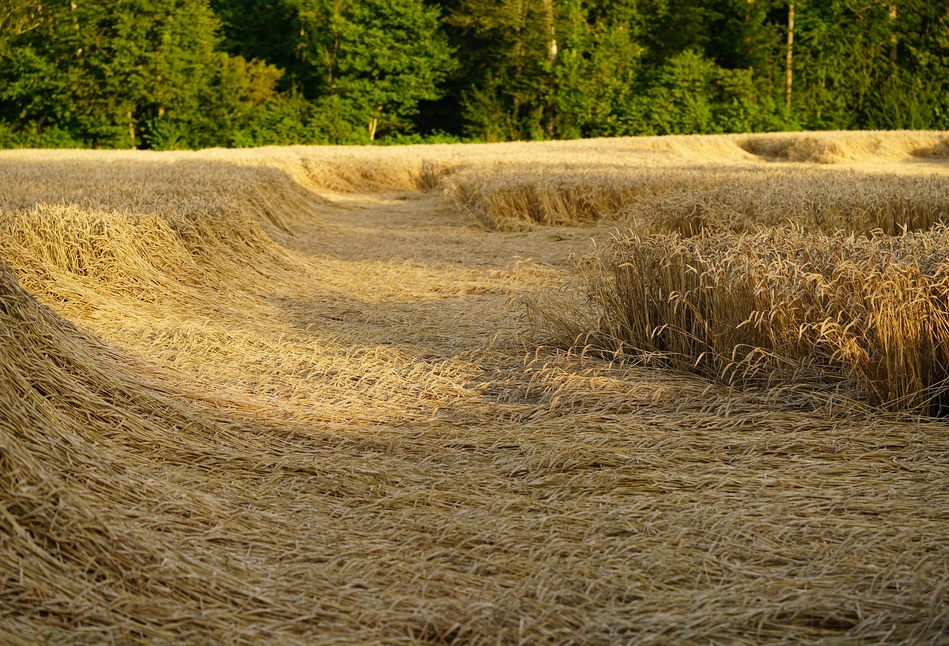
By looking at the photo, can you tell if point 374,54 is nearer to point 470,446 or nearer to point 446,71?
point 446,71

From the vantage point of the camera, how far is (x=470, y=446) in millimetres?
3057

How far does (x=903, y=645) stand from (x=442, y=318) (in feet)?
11.4

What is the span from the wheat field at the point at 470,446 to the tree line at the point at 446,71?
60.9 ft

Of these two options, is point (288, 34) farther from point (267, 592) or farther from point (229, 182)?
point (267, 592)

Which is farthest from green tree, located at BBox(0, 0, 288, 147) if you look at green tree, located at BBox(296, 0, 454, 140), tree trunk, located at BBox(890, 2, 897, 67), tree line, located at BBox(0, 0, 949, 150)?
tree trunk, located at BBox(890, 2, 897, 67)

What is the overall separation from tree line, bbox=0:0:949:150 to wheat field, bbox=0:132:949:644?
18567 millimetres

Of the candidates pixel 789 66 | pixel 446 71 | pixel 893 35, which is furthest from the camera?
pixel 446 71

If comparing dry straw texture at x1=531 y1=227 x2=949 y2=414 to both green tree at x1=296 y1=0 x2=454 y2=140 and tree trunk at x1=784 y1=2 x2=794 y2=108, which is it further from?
tree trunk at x1=784 y1=2 x2=794 y2=108

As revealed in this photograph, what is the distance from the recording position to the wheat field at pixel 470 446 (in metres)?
1.97

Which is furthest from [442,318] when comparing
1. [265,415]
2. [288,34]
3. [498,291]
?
[288,34]

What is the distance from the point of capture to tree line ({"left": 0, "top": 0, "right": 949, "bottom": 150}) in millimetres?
22938

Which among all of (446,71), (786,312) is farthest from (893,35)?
(786,312)

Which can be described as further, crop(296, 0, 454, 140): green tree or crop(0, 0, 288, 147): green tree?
crop(296, 0, 454, 140): green tree

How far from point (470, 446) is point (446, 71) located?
77.9 feet
